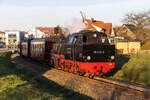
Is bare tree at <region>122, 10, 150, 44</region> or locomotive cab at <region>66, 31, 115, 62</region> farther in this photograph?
bare tree at <region>122, 10, 150, 44</region>

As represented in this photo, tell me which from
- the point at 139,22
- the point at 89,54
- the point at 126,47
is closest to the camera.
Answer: the point at 89,54

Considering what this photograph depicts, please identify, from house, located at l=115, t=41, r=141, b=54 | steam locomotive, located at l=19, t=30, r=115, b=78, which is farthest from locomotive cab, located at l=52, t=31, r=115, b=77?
house, located at l=115, t=41, r=141, b=54

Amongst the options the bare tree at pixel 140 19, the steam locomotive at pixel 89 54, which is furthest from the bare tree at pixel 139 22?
the steam locomotive at pixel 89 54

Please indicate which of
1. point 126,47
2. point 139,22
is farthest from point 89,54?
point 139,22

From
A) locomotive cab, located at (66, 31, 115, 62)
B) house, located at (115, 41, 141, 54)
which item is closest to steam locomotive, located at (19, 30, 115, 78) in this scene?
locomotive cab, located at (66, 31, 115, 62)

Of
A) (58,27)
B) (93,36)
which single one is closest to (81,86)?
(93,36)

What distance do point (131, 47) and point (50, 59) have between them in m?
21.0

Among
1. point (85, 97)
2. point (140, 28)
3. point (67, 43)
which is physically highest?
point (140, 28)

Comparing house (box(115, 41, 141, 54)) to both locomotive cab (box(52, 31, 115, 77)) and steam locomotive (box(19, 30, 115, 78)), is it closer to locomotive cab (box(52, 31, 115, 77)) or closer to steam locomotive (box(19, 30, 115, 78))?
steam locomotive (box(19, 30, 115, 78))

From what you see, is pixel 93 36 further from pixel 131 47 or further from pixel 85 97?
pixel 131 47

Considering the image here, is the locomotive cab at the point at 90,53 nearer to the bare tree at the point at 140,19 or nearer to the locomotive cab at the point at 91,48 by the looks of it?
the locomotive cab at the point at 91,48

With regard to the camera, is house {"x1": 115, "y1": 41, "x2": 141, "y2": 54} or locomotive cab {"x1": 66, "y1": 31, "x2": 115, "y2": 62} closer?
locomotive cab {"x1": 66, "y1": 31, "x2": 115, "y2": 62}

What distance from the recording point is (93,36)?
12.2 m

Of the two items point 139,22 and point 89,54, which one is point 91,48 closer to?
point 89,54
